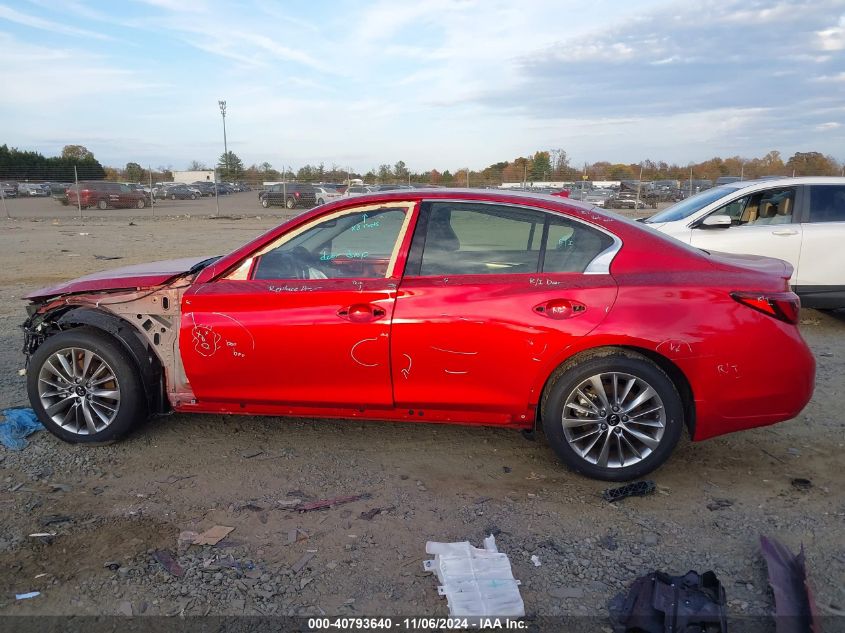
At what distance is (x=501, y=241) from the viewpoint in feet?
13.3

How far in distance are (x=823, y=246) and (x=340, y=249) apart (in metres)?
→ 5.96

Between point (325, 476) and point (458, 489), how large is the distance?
81cm

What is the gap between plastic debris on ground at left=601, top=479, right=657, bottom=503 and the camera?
12.2ft

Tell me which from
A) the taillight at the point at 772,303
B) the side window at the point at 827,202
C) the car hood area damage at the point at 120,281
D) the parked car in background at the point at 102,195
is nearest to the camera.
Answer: the taillight at the point at 772,303

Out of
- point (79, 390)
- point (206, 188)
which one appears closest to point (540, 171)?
point (206, 188)

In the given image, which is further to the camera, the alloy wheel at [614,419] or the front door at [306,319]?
the front door at [306,319]

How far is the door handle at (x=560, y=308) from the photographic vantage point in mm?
3736

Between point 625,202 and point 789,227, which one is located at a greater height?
point 789,227

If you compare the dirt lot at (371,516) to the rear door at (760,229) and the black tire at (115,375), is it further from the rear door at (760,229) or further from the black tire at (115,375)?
the rear door at (760,229)

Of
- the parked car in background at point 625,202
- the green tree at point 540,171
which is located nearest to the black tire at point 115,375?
the parked car in background at point 625,202

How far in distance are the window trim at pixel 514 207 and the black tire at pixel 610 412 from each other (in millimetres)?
503

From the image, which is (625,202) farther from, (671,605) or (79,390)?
(671,605)

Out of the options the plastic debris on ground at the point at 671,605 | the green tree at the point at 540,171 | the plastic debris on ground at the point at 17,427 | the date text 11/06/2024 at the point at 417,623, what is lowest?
the date text 11/06/2024 at the point at 417,623

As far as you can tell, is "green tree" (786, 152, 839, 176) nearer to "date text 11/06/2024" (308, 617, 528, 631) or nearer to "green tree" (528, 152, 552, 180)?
"green tree" (528, 152, 552, 180)
